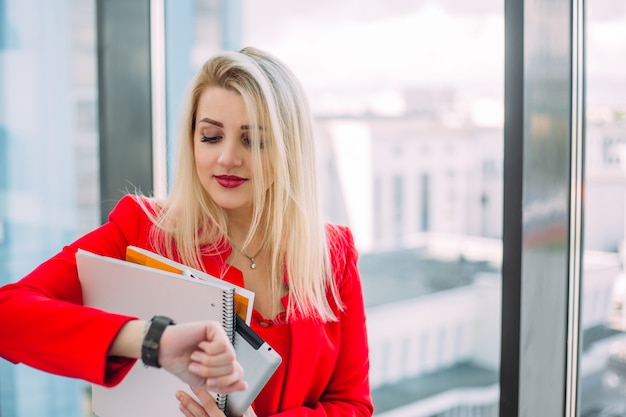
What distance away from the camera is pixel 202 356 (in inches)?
32.3

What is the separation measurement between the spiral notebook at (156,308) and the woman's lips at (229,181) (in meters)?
0.28

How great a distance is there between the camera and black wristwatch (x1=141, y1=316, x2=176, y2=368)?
0.84 m

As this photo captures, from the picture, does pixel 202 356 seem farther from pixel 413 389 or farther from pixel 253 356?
pixel 413 389

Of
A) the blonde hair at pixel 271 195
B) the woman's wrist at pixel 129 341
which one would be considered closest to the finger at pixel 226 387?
the woman's wrist at pixel 129 341

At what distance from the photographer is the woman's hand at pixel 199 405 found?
0.98 m

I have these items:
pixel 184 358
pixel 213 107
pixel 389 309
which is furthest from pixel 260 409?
pixel 389 309

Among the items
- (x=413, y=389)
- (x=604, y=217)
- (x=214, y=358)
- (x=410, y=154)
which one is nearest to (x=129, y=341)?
(x=214, y=358)

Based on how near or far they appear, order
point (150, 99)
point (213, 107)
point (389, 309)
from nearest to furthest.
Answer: point (213, 107) → point (150, 99) → point (389, 309)

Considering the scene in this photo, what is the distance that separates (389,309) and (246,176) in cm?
483

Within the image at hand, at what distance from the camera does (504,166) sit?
4.21ft

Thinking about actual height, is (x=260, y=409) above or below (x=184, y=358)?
below

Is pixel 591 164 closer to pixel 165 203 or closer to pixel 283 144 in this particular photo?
pixel 283 144

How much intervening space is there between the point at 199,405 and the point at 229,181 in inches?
16.4

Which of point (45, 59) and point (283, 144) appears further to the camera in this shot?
point (45, 59)
